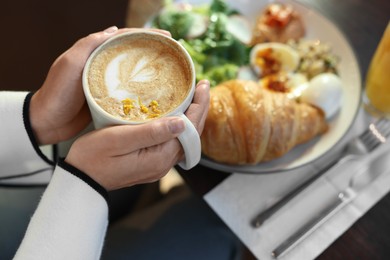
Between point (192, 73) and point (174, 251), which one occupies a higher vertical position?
point (192, 73)

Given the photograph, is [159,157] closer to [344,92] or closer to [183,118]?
[183,118]

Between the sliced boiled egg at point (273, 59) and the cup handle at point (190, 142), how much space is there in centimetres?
50

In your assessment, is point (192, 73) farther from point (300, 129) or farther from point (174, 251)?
point (174, 251)

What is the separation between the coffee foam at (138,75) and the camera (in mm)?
654

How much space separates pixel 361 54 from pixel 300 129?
0.31 m

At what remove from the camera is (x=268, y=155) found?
890 millimetres

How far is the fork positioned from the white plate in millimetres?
30

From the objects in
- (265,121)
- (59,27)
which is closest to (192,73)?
(265,121)

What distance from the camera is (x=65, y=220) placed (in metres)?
0.65

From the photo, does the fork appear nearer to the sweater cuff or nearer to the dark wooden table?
the dark wooden table

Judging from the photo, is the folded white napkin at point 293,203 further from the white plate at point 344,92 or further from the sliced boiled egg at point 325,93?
the sliced boiled egg at point 325,93

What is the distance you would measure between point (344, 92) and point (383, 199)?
0.92 feet

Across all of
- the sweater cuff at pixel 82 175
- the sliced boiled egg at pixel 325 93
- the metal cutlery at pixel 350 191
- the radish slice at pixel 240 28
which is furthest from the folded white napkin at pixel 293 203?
the radish slice at pixel 240 28

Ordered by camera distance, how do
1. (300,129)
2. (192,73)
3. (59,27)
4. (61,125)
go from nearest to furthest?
(192,73)
(61,125)
(300,129)
(59,27)
